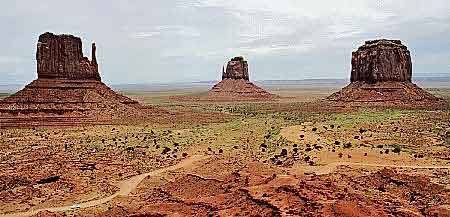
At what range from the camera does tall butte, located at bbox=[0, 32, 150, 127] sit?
159ft

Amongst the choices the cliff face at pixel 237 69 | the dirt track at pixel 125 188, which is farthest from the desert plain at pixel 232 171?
the cliff face at pixel 237 69

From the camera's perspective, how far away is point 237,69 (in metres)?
112

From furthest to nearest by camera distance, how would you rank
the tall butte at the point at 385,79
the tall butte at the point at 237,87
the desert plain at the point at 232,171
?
the tall butte at the point at 237,87, the tall butte at the point at 385,79, the desert plain at the point at 232,171

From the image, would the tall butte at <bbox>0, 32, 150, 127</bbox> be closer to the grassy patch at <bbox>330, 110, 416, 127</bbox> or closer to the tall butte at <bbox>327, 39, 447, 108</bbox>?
the grassy patch at <bbox>330, 110, 416, 127</bbox>

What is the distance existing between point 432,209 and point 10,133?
3663 centimetres

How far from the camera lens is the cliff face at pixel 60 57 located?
2067 inches

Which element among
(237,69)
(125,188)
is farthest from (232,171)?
(237,69)

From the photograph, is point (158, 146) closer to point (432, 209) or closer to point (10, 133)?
point (10, 133)

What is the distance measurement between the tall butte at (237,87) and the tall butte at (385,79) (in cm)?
3630

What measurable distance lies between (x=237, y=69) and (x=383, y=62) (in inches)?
1917

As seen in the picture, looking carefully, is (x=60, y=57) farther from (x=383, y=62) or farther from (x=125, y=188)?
(x=383, y=62)

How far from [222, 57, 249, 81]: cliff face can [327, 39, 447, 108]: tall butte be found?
141 ft

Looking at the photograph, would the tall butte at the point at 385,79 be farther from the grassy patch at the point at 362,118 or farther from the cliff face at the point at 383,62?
the grassy patch at the point at 362,118

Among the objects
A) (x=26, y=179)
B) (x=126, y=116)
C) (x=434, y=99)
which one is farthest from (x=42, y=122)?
(x=434, y=99)
